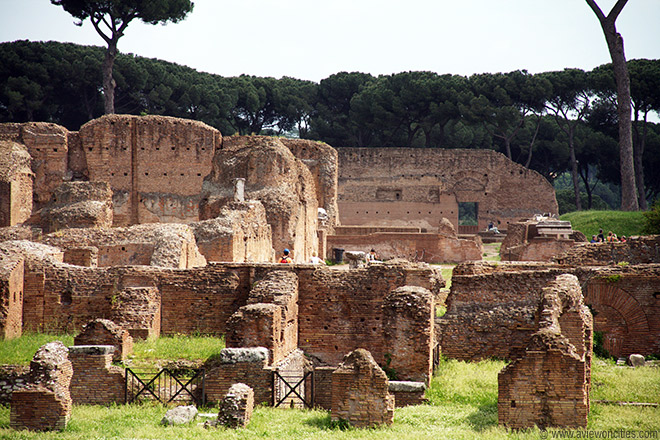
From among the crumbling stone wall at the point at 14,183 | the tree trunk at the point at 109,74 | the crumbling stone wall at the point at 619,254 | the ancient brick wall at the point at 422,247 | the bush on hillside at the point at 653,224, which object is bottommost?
the crumbling stone wall at the point at 619,254

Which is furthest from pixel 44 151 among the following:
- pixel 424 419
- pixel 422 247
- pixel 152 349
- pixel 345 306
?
pixel 424 419

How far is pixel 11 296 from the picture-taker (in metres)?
14.1

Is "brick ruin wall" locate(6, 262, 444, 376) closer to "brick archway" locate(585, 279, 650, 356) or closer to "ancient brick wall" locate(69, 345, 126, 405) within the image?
"ancient brick wall" locate(69, 345, 126, 405)

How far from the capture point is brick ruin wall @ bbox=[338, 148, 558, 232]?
44.0m

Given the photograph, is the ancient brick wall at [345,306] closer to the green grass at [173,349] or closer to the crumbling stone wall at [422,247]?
the green grass at [173,349]

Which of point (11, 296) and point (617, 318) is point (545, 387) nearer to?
point (617, 318)

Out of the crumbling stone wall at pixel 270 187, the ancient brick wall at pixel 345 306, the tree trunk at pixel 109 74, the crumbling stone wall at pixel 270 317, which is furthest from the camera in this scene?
the tree trunk at pixel 109 74

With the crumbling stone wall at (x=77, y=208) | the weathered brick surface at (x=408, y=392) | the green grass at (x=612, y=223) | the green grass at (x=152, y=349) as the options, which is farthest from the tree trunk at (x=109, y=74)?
the weathered brick surface at (x=408, y=392)

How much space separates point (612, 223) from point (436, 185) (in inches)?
584

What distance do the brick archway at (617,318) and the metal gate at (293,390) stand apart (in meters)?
4.90

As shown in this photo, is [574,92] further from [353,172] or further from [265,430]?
[265,430]

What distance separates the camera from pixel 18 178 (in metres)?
24.6

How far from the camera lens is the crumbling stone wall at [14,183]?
78.6 feet

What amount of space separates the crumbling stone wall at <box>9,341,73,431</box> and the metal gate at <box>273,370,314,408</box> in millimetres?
2728
